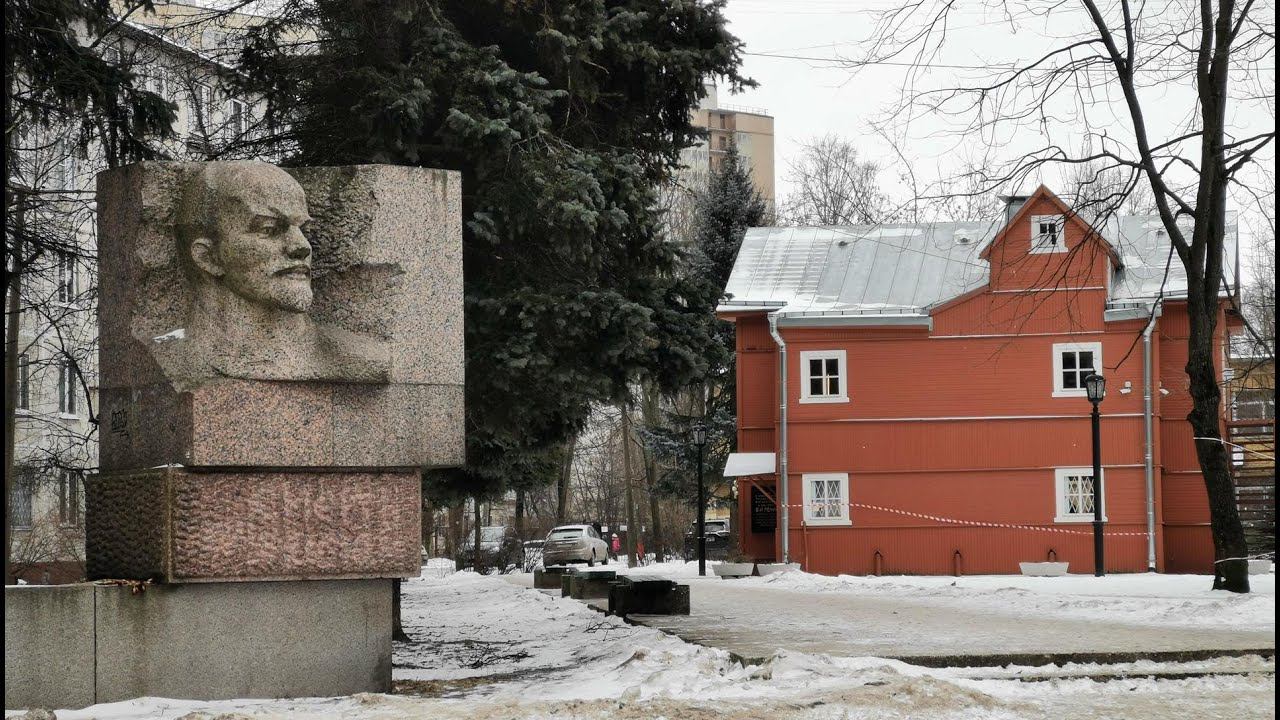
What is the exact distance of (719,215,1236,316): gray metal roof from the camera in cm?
3322

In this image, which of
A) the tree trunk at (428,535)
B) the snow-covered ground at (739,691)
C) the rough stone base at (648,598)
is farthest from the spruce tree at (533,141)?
the tree trunk at (428,535)

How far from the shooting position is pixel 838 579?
23625 millimetres

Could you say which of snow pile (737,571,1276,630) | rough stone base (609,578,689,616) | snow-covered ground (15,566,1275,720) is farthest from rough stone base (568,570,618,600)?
snow-covered ground (15,566,1275,720)

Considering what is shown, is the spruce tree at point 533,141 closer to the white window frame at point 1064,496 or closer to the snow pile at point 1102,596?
the snow pile at point 1102,596

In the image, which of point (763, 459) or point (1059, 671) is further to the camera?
point (763, 459)

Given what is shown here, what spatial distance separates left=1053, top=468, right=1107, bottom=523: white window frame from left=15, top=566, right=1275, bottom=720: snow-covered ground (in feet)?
73.0

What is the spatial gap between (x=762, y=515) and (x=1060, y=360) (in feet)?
26.3

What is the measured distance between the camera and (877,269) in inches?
1385

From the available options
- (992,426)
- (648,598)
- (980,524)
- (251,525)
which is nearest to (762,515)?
(980,524)

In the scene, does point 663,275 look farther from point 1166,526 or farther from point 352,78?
point 1166,526

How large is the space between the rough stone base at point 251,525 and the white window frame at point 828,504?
24.5 metres

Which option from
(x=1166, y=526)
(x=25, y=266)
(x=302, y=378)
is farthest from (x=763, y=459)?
(x=302, y=378)

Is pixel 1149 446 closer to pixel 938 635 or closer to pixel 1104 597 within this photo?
pixel 1104 597

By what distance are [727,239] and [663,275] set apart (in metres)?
26.5
